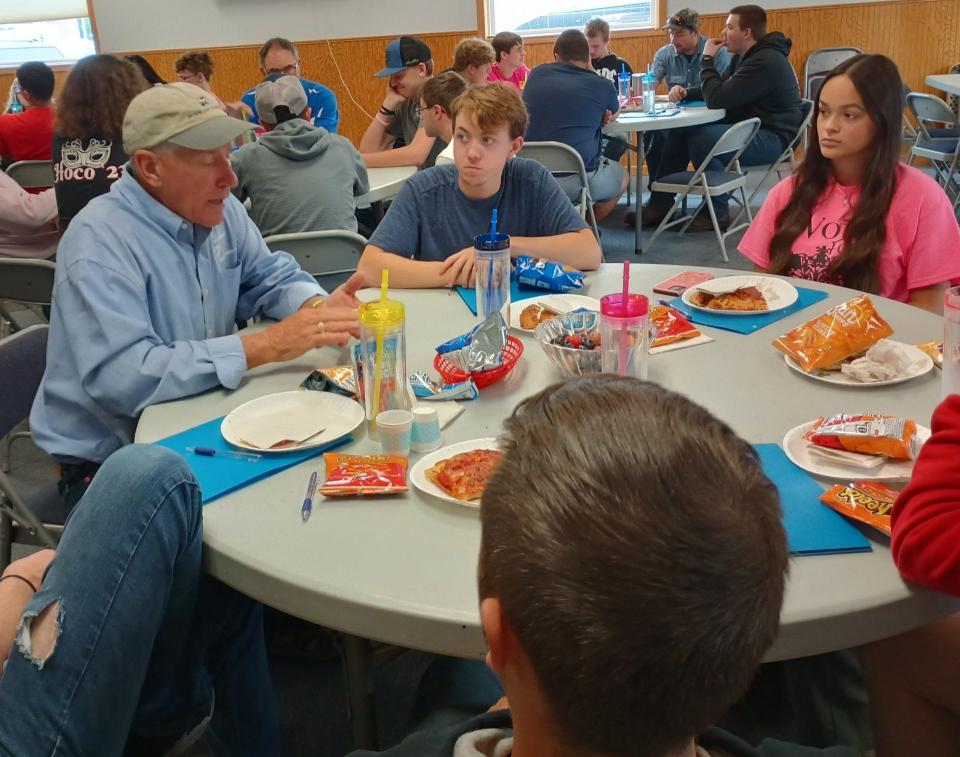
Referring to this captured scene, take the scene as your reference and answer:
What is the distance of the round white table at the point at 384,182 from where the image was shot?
11.5 ft

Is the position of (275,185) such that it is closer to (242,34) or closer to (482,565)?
(482,565)

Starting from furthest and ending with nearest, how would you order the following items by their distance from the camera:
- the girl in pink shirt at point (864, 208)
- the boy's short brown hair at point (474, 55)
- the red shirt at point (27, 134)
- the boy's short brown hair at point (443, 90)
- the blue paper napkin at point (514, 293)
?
the boy's short brown hair at point (474, 55), the red shirt at point (27, 134), the boy's short brown hair at point (443, 90), the girl in pink shirt at point (864, 208), the blue paper napkin at point (514, 293)

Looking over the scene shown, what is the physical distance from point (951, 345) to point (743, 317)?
0.52 m

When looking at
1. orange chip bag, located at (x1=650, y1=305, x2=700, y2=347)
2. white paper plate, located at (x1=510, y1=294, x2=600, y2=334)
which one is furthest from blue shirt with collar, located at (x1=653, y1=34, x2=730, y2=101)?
orange chip bag, located at (x1=650, y1=305, x2=700, y2=347)

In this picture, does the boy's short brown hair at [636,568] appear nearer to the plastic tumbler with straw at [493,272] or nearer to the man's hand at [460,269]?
the plastic tumbler with straw at [493,272]

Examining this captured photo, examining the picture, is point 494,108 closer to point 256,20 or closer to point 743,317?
point 743,317

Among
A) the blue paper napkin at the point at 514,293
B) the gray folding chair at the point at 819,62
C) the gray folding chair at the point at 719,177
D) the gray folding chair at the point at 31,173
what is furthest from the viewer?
the gray folding chair at the point at 819,62

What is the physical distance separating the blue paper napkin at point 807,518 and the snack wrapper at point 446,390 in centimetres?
49

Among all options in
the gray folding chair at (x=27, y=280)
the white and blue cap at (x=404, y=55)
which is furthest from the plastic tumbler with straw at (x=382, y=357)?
the white and blue cap at (x=404, y=55)

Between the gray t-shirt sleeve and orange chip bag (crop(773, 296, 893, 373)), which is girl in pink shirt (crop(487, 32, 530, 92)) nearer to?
the gray t-shirt sleeve

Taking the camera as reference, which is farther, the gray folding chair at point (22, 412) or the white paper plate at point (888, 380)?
the gray folding chair at point (22, 412)

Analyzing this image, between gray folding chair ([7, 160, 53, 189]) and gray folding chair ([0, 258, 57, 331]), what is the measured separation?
1.58 metres

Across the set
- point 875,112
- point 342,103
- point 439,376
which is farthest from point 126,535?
point 342,103

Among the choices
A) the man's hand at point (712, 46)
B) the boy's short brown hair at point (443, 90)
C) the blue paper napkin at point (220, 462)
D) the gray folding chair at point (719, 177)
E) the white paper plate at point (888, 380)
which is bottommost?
the gray folding chair at point (719, 177)
